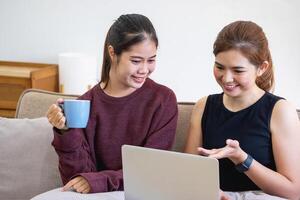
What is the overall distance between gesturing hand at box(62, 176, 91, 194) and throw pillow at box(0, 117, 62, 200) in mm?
304

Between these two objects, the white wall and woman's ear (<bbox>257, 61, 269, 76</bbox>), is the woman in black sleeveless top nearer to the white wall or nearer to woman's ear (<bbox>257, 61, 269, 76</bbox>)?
woman's ear (<bbox>257, 61, 269, 76</bbox>)

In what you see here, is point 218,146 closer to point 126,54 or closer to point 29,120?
point 126,54

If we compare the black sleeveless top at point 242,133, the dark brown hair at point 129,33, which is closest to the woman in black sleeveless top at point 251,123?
the black sleeveless top at point 242,133

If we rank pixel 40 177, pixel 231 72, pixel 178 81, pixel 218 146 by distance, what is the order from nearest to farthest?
pixel 231 72
pixel 218 146
pixel 40 177
pixel 178 81

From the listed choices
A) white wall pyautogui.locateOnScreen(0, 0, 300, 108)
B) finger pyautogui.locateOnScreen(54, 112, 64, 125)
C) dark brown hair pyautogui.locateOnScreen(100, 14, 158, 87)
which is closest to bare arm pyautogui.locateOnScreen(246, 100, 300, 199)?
dark brown hair pyautogui.locateOnScreen(100, 14, 158, 87)

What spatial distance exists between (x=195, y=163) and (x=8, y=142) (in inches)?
36.7

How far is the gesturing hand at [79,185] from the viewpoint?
1420 millimetres

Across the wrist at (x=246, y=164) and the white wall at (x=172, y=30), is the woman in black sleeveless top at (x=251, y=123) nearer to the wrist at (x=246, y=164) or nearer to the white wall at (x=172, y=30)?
the wrist at (x=246, y=164)

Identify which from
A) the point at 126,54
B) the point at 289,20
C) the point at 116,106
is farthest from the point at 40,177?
the point at 289,20

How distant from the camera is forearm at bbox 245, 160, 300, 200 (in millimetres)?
1388

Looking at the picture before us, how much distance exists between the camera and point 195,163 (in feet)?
3.63

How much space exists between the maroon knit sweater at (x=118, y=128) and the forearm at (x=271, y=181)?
33 centimetres

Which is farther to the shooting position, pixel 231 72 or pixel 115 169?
pixel 115 169

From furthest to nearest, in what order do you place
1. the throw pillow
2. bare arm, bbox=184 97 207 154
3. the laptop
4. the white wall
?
the white wall, the throw pillow, bare arm, bbox=184 97 207 154, the laptop
